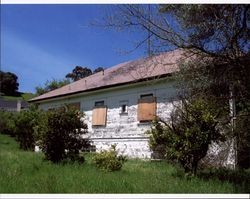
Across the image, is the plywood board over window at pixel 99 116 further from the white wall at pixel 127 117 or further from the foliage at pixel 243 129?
the foliage at pixel 243 129

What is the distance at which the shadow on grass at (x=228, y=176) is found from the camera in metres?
11.1

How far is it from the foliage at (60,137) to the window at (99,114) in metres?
8.74

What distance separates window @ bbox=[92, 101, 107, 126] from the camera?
25.5m

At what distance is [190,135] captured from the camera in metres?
12.7

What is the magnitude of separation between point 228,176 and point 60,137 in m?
6.50

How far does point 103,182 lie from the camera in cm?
1047

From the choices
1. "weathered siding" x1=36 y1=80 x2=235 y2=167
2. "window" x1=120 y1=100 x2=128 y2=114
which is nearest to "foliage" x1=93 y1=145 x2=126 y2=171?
"weathered siding" x1=36 y1=80 x2=235 y2=167

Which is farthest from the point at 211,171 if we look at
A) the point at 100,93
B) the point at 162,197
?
the point at 100,93

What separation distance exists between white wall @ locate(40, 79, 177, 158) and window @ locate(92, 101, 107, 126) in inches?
10.2

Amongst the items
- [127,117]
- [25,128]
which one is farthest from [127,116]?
[25,128]

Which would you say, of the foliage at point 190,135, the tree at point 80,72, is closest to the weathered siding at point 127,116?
the foliage at point 190,135

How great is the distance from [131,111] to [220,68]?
1376 centimetres

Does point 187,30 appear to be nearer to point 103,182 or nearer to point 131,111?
point 103,182

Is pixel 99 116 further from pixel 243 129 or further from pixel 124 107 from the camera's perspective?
pixel 243 129
